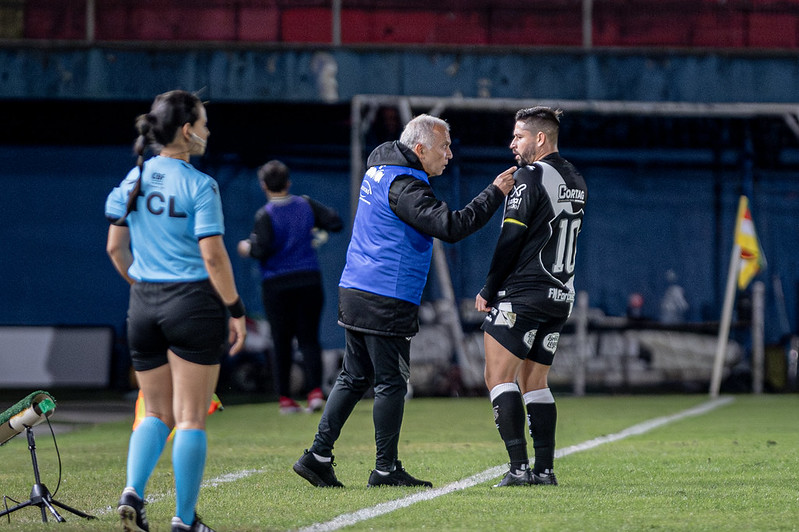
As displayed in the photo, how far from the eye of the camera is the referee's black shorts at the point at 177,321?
4.64m

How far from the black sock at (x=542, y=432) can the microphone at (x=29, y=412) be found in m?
2.32

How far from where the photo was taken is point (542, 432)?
6.34 meters

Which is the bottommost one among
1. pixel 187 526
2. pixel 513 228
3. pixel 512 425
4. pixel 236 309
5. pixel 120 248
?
pixel 187 526

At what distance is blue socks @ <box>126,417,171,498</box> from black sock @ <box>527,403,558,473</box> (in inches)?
84.7

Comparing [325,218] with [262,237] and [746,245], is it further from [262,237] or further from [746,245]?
[746,245]

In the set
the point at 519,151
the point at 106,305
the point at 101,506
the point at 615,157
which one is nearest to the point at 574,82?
the point at 615,157

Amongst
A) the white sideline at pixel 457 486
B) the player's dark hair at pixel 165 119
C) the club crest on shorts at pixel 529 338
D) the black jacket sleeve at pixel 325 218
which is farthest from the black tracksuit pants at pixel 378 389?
the black jacket sleeve at pixel 325 218

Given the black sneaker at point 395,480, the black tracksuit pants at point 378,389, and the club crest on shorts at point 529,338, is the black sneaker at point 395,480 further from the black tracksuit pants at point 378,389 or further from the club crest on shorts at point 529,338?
the club crest on shorts at point 529,338

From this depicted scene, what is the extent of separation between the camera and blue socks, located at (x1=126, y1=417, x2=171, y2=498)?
4.72 meters

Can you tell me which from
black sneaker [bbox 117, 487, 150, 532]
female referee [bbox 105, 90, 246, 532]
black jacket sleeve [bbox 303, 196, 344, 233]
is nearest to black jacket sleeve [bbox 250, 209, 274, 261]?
black jacket sleeve [bbox 303, 196, 344, 233]

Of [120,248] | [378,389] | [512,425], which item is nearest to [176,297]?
[120,248]

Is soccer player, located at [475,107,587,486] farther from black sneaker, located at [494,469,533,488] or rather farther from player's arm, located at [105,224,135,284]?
player's arm, located at [105,224,135,284]

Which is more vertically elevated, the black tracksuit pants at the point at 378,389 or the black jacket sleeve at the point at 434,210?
the black jacket sleeve at the point at 434,210

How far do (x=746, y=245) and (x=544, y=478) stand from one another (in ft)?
27.6
